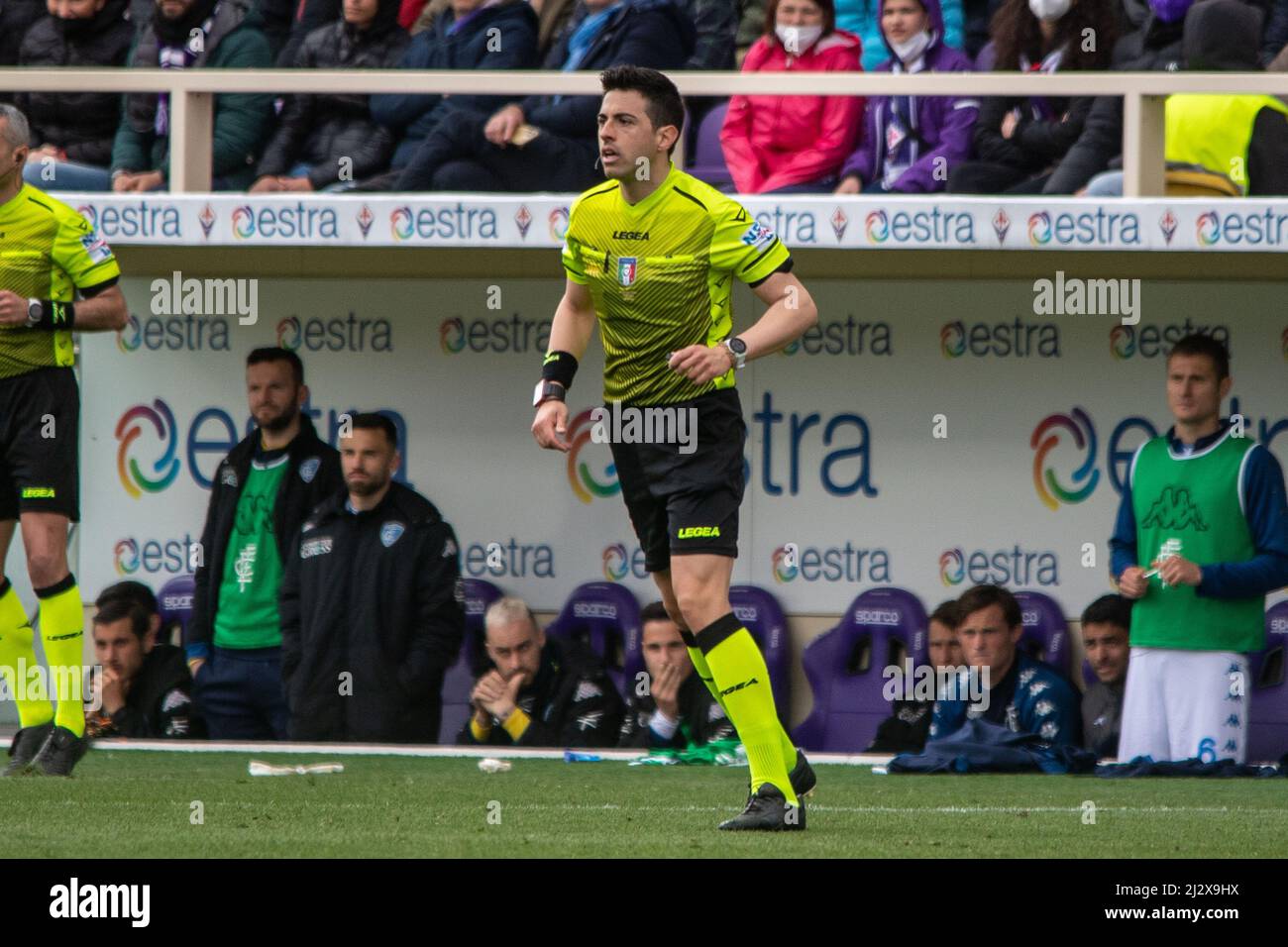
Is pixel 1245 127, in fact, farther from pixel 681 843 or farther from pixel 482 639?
pixel 681 843

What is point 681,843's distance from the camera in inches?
229

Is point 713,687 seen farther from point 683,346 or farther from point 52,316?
point 52,316

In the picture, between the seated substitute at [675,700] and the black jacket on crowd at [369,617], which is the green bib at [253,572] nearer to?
the black jacket on crowd at [369,617]

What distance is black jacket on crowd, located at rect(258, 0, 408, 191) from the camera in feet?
36.3

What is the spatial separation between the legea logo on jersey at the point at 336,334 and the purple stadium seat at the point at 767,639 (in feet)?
6.78

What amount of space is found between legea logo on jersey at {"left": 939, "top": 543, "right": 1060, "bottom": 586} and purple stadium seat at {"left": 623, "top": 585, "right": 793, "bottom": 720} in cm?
82

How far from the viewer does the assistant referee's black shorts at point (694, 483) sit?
6270 millimetres

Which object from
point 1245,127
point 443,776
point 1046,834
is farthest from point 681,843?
point 1245,127

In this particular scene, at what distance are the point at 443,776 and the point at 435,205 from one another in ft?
8.85

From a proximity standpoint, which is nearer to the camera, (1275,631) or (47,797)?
(47,797)

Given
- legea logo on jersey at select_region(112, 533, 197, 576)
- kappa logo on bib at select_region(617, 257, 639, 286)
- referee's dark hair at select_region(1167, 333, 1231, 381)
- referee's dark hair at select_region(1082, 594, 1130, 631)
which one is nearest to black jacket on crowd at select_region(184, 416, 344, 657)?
legea logo on jersey at select_region(112, 533, 197, 576)

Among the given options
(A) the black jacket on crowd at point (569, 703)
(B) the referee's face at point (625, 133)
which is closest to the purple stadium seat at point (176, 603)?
(A) the black jacket on crowd at point (569, 703)

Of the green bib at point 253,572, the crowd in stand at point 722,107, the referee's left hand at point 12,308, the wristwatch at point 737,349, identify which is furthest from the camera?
the green bib at point 253,572

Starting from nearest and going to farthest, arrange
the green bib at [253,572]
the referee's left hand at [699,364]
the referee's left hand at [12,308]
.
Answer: the referee's left hand at [699,364], the referee's left hand at [12,308], the green bib at [253,572]
